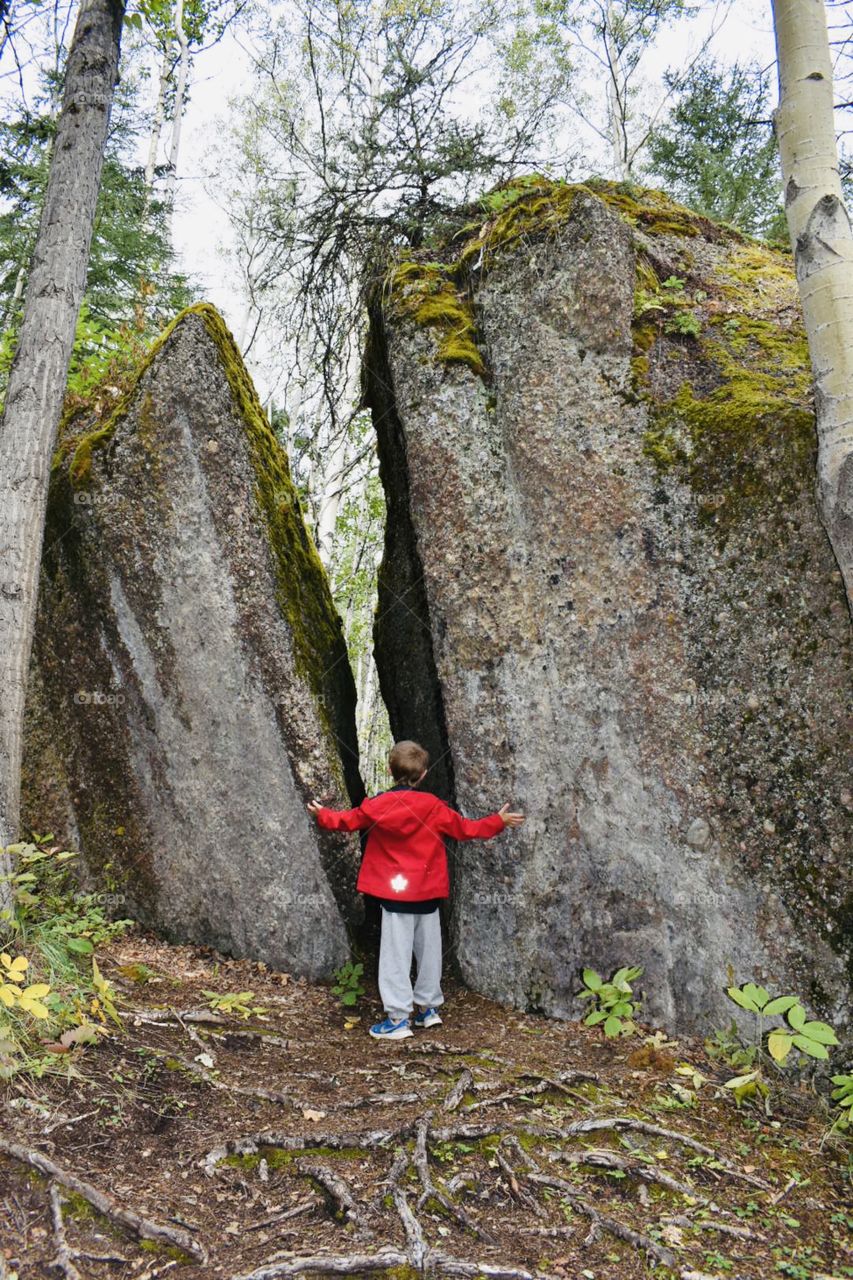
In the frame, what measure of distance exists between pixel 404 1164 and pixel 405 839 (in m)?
2.43

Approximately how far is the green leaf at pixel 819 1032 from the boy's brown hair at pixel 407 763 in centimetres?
290

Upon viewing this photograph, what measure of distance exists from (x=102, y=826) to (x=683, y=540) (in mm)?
5239

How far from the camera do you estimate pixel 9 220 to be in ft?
41.6

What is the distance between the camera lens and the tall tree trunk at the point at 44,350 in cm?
537

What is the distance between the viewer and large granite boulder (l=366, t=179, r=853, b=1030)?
4.92 m

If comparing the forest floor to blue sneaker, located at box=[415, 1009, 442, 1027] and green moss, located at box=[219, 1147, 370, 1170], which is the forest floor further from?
blue sneaker, located at box=[415, 1009, 442, 1027]

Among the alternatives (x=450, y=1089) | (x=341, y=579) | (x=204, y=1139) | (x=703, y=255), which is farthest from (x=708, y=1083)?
(x=341, y=579)

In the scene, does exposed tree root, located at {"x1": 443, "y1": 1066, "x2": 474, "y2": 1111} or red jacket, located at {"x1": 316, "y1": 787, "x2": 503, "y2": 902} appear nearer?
exposed tree root, located at {"x1": 443, "y1": 1066, "x2": 474, "y2": 1111}

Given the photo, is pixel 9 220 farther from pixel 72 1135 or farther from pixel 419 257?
pixel 72 1135

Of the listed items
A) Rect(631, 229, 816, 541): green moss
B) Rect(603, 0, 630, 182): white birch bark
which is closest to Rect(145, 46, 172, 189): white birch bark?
Rect(603, 0, 630, 182): white birch bark

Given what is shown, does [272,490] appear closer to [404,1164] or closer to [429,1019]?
[429,1019]

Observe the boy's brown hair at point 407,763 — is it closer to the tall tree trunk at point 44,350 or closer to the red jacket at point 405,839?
the red jacket at point 405,839

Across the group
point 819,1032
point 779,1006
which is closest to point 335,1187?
point 779,1006

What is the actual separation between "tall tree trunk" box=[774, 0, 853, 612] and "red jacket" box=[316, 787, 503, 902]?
9.97 feet
